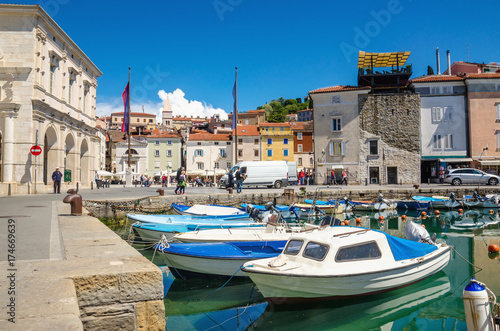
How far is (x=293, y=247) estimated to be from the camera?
344 inches

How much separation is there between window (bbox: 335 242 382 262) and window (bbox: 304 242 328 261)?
304 millimetres

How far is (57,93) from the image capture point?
28188 millimetres

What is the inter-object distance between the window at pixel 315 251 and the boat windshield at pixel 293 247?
0.24m

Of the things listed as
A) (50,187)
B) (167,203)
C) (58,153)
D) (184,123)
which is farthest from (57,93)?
(184,123)

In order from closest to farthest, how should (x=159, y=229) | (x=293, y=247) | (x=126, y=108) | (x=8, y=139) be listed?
(x=293, y=247)
(x=159, y=229)
(x=8, y=139)
(x=126, y=108)

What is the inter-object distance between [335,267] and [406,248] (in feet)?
8.52

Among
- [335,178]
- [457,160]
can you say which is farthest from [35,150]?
[457,160]

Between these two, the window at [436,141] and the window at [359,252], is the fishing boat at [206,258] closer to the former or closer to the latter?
the window at [359,252]

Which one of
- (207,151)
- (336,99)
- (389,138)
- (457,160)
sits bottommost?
(457,160)

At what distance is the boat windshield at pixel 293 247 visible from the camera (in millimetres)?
8594

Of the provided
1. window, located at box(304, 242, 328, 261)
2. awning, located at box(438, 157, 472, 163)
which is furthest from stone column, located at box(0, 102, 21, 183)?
awning, located at box(438, 157, 472, 163)

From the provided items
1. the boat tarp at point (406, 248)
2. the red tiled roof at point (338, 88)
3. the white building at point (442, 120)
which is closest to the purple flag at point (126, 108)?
the red tiled roof at point (338, 88)

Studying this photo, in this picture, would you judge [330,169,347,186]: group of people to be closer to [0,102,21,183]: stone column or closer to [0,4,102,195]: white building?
[0,4,102,195]: white building

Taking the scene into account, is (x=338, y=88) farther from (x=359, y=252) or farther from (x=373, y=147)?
(x=359, y=252)
